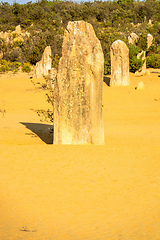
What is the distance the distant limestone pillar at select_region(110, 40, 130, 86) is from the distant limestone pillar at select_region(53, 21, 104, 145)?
1154 cm

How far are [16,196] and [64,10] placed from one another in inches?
2060

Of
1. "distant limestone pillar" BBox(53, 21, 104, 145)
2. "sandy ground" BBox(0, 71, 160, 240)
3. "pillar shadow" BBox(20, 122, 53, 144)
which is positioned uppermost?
"distant limestone pillar" BBox(53, 21, 104, 145)

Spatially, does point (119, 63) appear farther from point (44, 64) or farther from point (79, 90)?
point (79, 90)

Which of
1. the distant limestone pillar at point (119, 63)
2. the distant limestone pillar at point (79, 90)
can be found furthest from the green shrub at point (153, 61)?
the distant limestone pillar at point (79, 90)

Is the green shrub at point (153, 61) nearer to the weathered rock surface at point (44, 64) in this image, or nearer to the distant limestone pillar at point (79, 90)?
the weathered rock surface at point (44, 64)

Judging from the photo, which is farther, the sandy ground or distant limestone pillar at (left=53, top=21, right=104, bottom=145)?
distant limestone pillar at (left=53, top=21, right=104, bottom=145)

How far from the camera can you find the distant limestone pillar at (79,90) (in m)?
7.34

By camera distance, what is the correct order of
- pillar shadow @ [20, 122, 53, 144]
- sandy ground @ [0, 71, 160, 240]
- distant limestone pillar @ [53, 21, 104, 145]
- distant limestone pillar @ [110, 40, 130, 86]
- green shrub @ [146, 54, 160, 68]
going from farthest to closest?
green shrub @ [146, 54, 160, 68] < distant limestone pillar @ [110, 40, 130, 86] < pillar shadow @ [20, 122, 53, 144] < distant limestone pillar @ [53, 21, 104, 145] < sandy ground @ [0, 71, 160, 240]

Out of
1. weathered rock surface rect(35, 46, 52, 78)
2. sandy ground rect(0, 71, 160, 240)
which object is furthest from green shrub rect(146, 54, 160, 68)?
sandy ground rect(0, 71, 160, 240)

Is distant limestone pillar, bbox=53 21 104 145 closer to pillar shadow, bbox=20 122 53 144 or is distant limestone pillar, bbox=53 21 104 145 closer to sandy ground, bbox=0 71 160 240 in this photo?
sandy ground, bbox=0 71 160 240

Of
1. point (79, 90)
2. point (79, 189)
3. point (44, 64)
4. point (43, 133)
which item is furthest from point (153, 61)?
point (79, 189)

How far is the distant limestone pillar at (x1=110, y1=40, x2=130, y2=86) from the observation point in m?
18.8

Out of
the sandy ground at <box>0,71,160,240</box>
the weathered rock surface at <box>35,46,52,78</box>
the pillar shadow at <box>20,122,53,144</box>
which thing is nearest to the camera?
the sandy ground at <box>0,71,160,240</box>

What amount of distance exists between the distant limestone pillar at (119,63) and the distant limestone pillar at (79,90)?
37.9 ft
